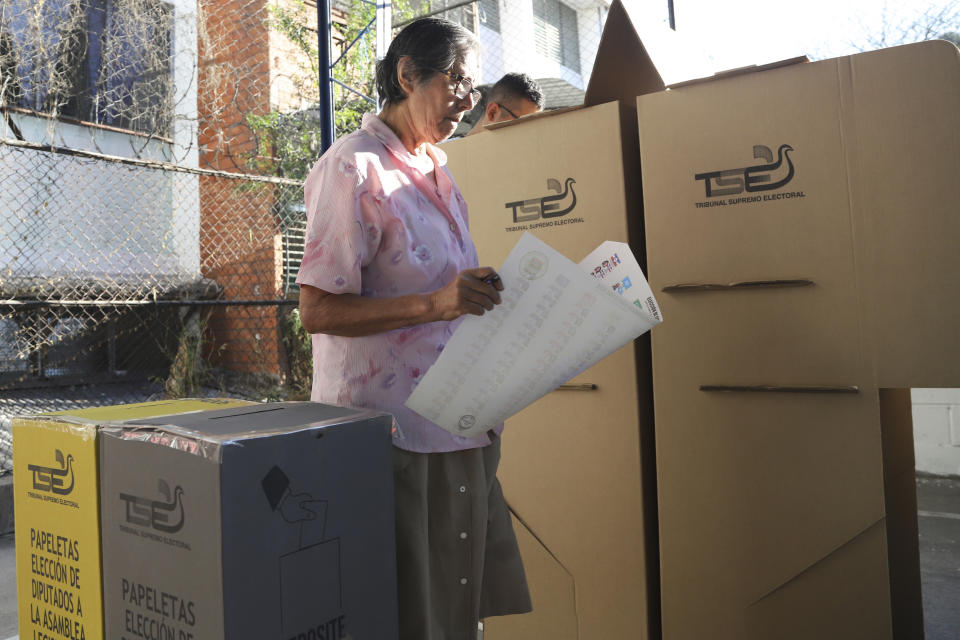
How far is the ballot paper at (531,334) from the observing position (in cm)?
96

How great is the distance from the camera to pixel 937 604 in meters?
2.17

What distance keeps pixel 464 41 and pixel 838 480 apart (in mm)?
1086

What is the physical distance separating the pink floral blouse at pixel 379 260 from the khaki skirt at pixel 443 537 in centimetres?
4

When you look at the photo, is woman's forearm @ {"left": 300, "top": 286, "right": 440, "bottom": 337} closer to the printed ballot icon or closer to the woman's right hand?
the woman's right hand

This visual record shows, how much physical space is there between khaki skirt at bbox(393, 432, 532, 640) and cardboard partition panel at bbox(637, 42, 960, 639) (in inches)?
20.5

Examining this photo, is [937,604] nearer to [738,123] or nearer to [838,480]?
[838,480]

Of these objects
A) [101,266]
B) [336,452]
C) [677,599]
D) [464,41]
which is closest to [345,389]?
[336,452]

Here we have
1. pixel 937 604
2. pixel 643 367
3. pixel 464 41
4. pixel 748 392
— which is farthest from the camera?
pixel 937 604

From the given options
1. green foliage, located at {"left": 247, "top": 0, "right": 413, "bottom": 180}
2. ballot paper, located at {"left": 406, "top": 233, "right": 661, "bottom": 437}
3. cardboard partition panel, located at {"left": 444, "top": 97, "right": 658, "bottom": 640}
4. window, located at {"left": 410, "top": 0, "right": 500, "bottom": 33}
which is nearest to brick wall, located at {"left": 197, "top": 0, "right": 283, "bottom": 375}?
green foliage, located at {"left": 247, "top": 0, "right": 413, "bottom": 180}

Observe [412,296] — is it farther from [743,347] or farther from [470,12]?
[470,12]

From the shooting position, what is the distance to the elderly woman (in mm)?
1035

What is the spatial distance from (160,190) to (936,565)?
523 cm

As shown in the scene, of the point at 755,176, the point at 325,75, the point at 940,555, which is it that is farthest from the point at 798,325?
the point at 325,75

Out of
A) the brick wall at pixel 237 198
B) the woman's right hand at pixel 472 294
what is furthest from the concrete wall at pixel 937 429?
the brick wall at pixel 237 198
